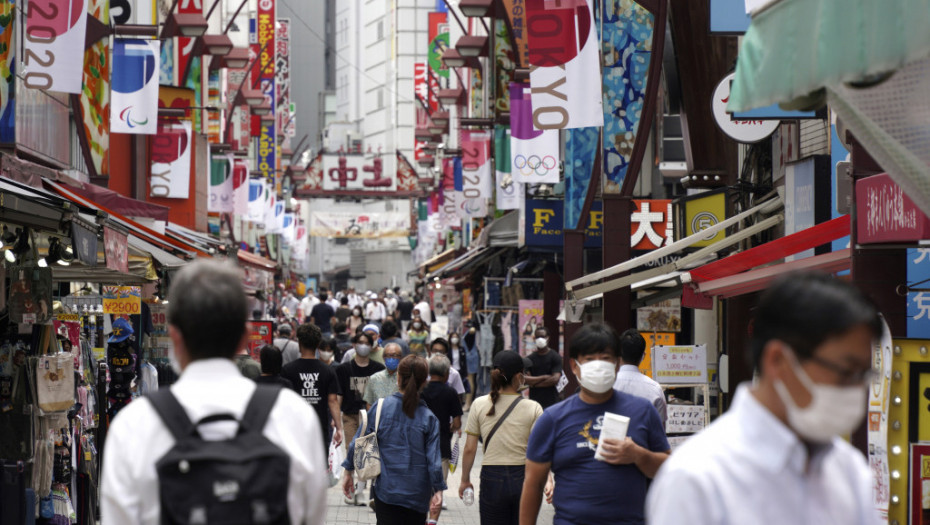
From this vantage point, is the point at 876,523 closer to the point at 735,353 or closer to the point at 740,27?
the point at 740,27

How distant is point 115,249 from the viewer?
10.4 meters

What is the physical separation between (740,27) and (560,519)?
5.27 metres

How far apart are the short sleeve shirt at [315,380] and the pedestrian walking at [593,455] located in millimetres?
6181

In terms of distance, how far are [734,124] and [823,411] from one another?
1062 cm

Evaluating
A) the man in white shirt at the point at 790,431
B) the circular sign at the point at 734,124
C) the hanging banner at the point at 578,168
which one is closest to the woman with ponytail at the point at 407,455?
the circular sign at the point at 734,124

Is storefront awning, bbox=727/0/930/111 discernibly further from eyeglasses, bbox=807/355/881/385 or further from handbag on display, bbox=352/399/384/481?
handbag on display, bbox=352/399/384/481

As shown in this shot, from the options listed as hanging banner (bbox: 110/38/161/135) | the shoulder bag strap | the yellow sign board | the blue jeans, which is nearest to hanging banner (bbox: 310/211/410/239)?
hanging banner (bbox: 110/38/161/135)

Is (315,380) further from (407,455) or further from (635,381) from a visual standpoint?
(635,381)

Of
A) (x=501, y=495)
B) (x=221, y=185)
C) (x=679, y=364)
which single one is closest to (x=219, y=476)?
(x=501, y=495)

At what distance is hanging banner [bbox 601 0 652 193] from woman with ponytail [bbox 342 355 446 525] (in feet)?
22.1

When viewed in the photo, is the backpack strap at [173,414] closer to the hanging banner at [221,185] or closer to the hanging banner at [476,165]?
the hanging banner at [476,165]

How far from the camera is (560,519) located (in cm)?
582

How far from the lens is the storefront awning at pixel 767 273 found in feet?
29.4

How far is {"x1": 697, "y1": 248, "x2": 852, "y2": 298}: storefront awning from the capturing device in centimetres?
896
